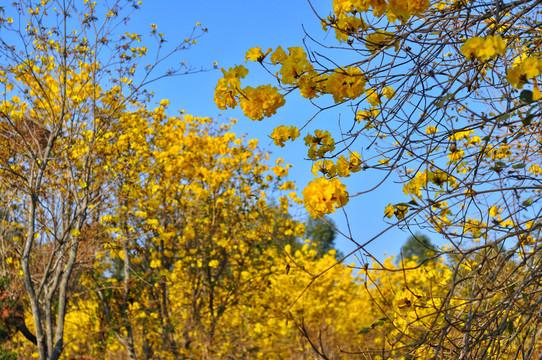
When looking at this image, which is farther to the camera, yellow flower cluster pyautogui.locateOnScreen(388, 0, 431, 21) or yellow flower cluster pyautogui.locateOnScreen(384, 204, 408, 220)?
yellow flower cluster pyautogui.locateOnScreen(384, 204, 408, 220)

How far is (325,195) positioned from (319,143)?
0.95ft

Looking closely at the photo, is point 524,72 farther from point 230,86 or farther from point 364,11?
point 230,86

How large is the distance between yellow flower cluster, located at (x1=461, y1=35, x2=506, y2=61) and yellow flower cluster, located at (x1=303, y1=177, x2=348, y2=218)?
632 mm

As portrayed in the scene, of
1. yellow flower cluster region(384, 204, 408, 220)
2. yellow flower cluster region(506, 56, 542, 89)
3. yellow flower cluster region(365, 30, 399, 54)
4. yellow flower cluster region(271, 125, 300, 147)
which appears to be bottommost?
yellow flower cluster region(384, 204, 408, 220)

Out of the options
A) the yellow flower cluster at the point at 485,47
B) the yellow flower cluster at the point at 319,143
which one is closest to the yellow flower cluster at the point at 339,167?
the yellow flower cluster at the point at 319,143

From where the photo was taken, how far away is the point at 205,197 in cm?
679

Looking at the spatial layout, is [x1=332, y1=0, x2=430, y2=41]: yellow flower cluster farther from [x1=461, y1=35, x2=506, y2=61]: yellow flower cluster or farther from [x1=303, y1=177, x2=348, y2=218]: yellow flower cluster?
[x1=303, y1=177, x2=348, y2=218]: yellow flower cluster

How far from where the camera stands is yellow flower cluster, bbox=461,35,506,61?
1525mm

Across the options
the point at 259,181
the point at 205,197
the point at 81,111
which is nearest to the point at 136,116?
the point at 81,111

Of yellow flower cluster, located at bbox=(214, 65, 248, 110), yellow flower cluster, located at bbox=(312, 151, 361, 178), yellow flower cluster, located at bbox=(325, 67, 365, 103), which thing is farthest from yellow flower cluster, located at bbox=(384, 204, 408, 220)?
yellow flower cluster, located at bbox=(214, 65, 248, 110)

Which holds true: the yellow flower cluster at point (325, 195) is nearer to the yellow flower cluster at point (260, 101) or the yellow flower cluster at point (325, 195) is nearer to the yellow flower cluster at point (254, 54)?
the yellow flower cluster at point (260, 101)

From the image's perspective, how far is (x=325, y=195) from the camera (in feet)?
6.09

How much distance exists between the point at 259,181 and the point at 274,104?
5123 mm

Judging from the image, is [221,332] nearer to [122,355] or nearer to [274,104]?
[122,355]
